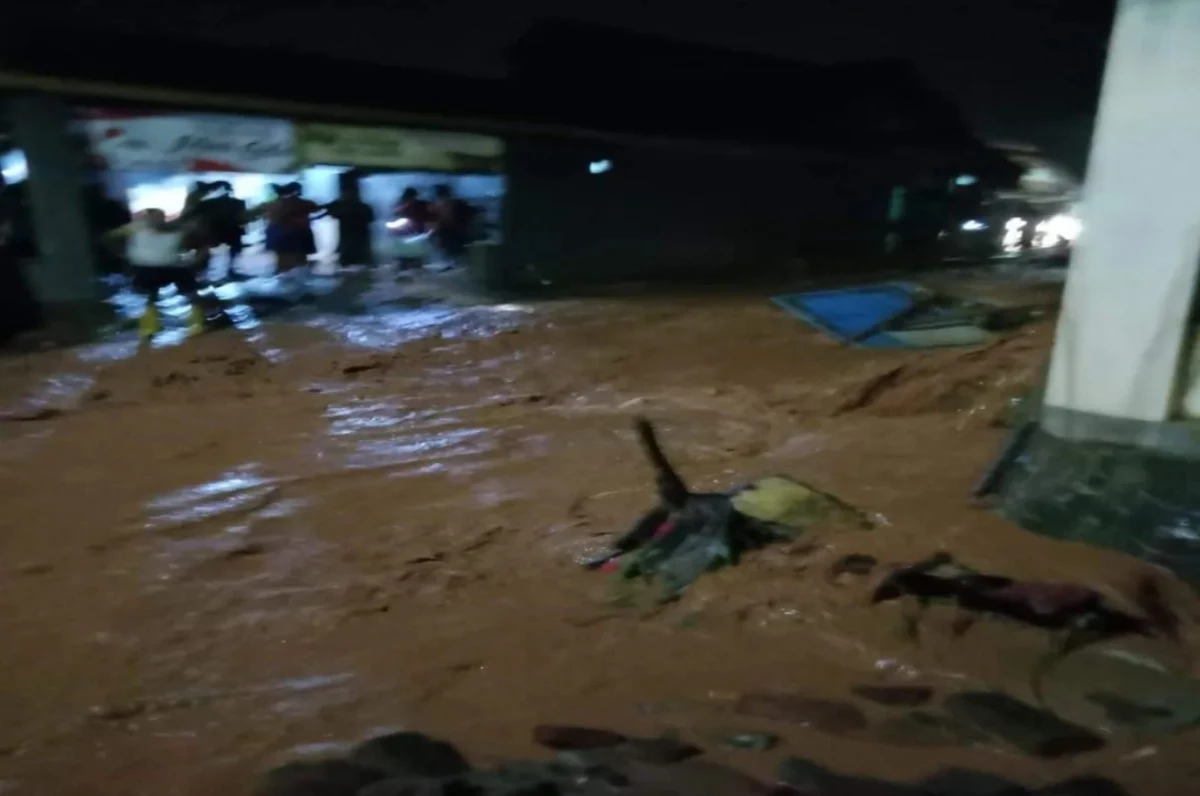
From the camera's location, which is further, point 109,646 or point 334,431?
point 334,431

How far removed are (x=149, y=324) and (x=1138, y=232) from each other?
8733 millimetres

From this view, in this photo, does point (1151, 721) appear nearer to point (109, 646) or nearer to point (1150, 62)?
point (1150, 62)

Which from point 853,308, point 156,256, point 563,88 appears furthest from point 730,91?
point 156,256

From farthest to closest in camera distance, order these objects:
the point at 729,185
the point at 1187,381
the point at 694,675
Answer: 1. the point at 729,185
2. the point at 1187,381
3. the point at 694,675

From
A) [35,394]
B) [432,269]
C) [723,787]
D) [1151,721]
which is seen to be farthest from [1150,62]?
[432,269]

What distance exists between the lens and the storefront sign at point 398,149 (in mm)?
13320

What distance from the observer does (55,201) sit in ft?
34.5

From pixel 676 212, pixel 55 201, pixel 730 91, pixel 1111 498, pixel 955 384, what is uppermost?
pixel 730 91

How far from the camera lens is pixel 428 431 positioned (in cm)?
682

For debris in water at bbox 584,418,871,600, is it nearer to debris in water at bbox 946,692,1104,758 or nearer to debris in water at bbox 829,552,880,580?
debris in water at bbox 829,552,880,580

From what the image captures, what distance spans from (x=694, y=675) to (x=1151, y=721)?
1469 mm

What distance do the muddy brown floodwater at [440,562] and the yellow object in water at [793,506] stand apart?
0.62 ft

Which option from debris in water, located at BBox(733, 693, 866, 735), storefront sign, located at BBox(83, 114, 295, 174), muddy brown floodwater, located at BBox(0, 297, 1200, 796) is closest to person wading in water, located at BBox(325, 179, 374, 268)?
storefront sign, located at BBox(83, 114, 295, 174)

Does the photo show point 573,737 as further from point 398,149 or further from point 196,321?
point 398,149
